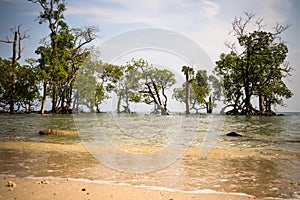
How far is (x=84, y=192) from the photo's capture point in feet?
9.50

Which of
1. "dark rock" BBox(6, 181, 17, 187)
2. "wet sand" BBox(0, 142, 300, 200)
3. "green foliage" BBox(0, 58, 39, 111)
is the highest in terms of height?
"green foliage" BBox(0, 58, 39, 111)

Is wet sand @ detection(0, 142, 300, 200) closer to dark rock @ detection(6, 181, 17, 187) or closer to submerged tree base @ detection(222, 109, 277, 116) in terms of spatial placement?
dark rock @ detection(6, 181, 17, 187)

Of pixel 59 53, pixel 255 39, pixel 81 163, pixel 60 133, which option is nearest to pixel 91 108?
pixel 59 53

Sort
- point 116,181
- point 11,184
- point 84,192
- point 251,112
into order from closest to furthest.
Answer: point 84,192 → point 11,184 → point 116,181 → point 251,112

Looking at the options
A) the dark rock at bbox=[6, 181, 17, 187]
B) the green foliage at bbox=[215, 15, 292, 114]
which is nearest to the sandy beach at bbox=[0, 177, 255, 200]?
the dark rock at bbox=[6, 181, 17, 187]

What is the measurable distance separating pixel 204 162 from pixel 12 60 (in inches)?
1498

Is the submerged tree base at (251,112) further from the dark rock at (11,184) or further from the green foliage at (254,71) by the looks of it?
the dark rock at (11,184)

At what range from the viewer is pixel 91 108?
4588 cm

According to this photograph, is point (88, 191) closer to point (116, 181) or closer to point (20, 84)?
point (116, 181)

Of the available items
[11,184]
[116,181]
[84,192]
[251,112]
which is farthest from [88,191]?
[251,112]

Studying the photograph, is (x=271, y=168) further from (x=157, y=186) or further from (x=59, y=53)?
(x=59, y=53)

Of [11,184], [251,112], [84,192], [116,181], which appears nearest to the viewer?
[84,192]

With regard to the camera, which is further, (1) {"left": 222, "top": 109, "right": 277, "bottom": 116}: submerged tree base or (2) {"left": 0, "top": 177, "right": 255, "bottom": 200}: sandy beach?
(1) {"left": 222, "top": 109, "right": 277, "bottom": 116}: submerged tree base

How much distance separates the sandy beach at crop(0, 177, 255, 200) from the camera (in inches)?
108
